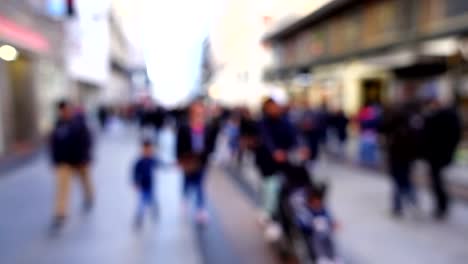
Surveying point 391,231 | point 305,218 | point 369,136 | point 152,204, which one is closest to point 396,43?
point 369,136

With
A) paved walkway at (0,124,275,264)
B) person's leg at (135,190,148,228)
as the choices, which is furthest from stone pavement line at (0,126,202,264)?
person's leg at (135,190,148,228)

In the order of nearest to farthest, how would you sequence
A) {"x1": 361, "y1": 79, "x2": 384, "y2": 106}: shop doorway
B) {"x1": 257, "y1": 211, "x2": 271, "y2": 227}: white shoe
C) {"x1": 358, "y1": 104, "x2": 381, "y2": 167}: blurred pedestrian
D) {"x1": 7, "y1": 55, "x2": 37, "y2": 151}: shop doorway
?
1. {"x1": 257, "y1": 211, "x2": 271, "y2": 227}: white shoe
2. {"x1": 358, "y1": 104, "x2": 381, "y2": 167}: blurred pedestrian
3. {"x1": 7, "y1": 55, "x2": 37, "y2": 151}: shop doorway
4. {"x1": 361, "y1": 79, "x2": 384, "y2": 106}: shop doorway

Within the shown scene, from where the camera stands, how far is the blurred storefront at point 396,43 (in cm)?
1187

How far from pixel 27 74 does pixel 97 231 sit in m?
12.5

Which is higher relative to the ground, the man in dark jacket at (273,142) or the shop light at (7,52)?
the shop light at (7,52)

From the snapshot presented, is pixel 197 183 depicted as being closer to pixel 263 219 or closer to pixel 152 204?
pixel 152 204

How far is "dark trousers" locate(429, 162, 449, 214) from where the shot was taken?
22.1ft

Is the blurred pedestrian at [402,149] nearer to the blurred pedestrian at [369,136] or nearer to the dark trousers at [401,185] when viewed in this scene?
the dark trousers at [401,185]

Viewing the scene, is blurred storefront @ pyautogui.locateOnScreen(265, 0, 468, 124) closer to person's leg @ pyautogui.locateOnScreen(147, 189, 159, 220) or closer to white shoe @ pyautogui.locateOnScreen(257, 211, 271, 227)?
white shoe @ pyautogui.locateOnScreen(257, 211, 271, 227)

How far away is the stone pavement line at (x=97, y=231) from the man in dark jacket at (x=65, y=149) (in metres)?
0.31

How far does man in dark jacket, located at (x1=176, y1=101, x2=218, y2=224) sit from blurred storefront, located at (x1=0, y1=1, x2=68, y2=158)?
6.68 meters

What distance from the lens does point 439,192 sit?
22.4 feet

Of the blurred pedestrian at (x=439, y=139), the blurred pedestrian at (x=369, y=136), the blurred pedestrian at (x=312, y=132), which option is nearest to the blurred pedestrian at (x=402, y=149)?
the blurred pedestrian at (x=439, y=139)

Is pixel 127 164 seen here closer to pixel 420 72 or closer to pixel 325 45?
pixel 325 45
